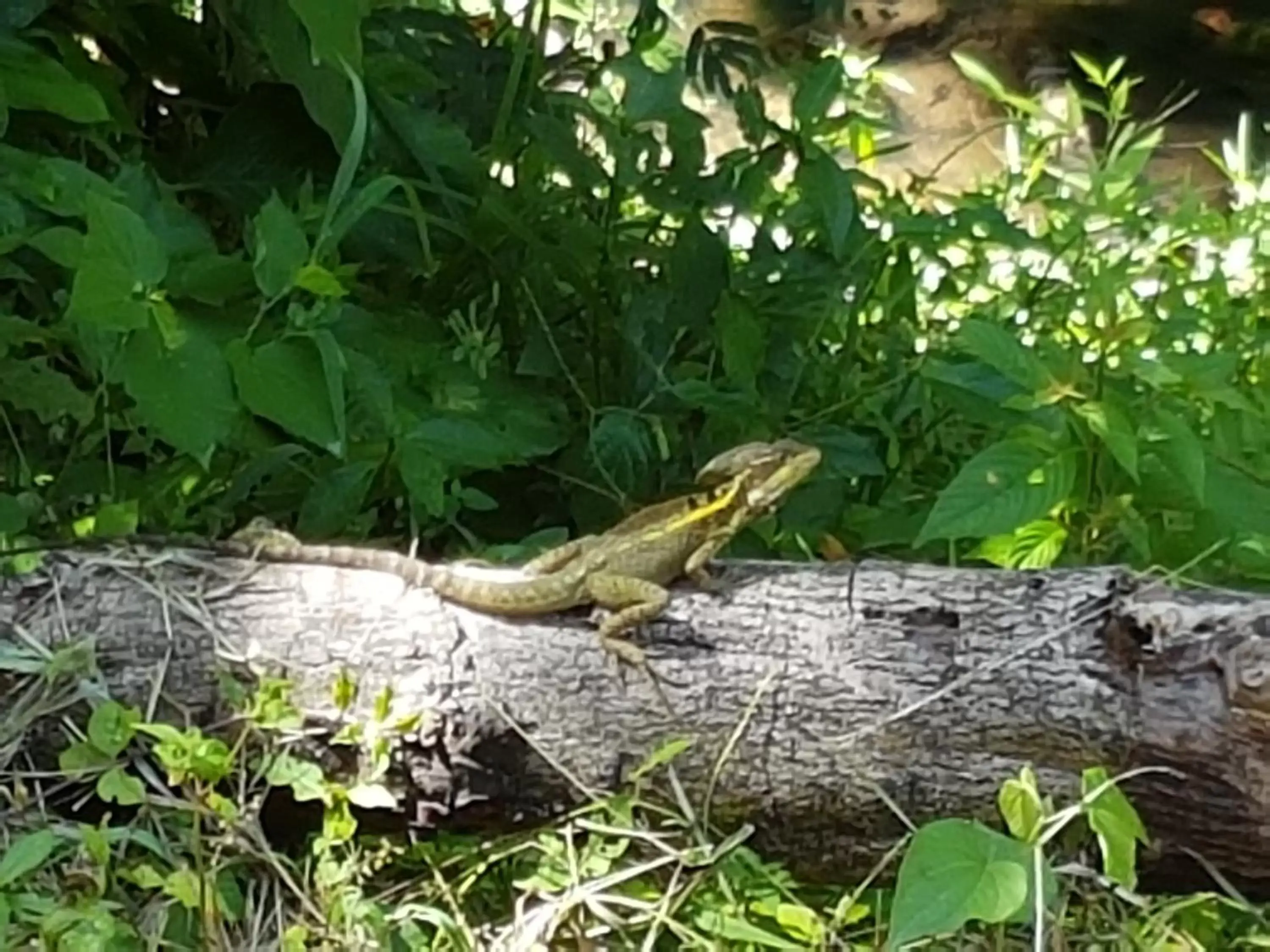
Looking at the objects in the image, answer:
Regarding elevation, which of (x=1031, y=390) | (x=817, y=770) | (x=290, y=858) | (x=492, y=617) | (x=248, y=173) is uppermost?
(x=248, y=173)

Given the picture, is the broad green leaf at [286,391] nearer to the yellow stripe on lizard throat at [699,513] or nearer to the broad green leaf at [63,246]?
the broad green leaf at [63,246]

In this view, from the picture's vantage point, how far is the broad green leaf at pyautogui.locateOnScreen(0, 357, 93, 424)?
2.35 m

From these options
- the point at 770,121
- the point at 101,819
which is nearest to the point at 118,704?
the point at 101,819

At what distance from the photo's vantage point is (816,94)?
272 cm

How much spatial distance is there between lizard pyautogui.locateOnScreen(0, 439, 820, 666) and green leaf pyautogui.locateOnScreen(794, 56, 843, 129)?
2.35 ft

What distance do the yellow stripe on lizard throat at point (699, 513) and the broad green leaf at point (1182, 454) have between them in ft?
1.62

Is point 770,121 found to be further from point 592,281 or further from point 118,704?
point 118,704

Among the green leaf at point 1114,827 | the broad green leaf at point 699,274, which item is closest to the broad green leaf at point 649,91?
the broad green leaf at point 699,274

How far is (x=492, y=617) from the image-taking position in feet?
6.16

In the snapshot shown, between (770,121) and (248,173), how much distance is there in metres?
0.80

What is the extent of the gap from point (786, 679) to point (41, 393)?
110 cm

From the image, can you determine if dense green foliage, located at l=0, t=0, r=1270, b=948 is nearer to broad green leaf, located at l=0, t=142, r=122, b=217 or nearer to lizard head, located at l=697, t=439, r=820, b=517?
broad green leaf, located at l=0, t=142, r=122, b=217

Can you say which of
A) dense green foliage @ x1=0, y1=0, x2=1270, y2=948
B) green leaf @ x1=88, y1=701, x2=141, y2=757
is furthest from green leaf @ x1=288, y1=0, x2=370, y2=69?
green leaf @ x1=88, y1=701, x2=141, y2=757

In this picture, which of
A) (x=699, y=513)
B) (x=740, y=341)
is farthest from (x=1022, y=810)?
(x=740, y=341)
